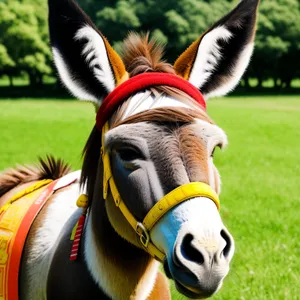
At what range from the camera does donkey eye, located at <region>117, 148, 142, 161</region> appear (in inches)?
88.9

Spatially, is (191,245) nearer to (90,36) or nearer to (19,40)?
(90,36)

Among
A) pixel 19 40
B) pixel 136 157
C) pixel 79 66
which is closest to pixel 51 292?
pixel 136 157

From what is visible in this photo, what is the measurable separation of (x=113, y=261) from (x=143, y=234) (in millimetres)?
379

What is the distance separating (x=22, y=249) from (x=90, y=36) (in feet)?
4.50

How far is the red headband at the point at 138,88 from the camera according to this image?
97.2 inches

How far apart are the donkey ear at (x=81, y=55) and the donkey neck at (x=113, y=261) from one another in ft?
1.54

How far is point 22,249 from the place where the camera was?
2.97 m

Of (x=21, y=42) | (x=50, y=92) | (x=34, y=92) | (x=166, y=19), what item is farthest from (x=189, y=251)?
(x=166, y=19)

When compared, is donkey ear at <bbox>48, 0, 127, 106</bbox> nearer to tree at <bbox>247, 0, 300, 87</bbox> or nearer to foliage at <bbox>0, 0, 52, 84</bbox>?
foliage at <bbox>0, 0, 52, 84</bbox>

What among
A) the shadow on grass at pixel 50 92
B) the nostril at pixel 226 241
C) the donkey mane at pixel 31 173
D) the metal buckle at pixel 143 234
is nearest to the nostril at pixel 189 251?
the nostril at pixel 226 241

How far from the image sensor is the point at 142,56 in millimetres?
2707

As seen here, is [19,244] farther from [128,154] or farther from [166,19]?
[166,19]

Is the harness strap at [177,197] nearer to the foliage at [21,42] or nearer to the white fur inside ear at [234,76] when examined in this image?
the white fur inside ear at [234,76]

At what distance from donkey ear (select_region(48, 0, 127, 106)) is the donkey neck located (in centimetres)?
47
